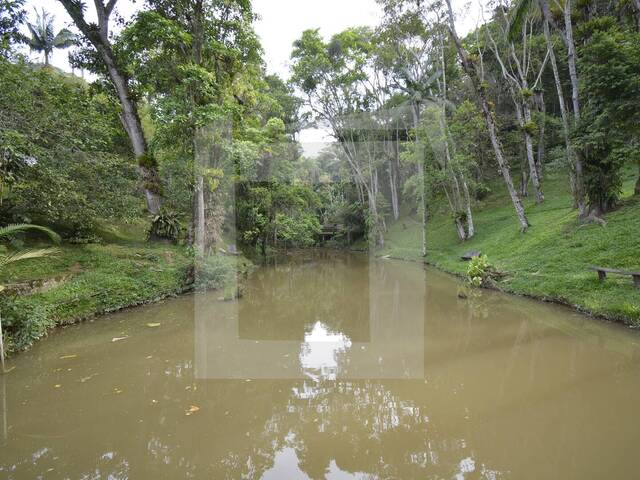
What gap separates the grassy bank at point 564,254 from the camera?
6574 mm

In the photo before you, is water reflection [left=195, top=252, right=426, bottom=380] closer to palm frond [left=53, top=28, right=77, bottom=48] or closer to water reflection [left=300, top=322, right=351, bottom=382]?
water reflection [left=300, top=322, right=351, bottom=382]

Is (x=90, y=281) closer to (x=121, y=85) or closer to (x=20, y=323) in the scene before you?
(x=20, y=323)

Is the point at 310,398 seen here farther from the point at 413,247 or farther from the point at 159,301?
the point at 413,247

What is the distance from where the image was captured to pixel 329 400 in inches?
157

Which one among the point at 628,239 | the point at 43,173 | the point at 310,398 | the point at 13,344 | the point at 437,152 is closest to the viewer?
the point at 310,398

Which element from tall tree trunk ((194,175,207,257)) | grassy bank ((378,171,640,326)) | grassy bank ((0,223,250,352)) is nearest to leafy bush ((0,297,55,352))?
grassy bank ((0,223,250,352))

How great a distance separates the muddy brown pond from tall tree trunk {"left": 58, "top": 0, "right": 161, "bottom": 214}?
17.9 feet

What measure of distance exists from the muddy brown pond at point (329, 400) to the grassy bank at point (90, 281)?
0.42 meters

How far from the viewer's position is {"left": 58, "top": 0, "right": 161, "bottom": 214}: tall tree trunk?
1045 cm

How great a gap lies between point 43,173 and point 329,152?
864 inches

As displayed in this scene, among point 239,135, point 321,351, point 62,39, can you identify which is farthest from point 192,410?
point 62,39

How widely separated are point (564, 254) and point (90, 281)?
439 inches

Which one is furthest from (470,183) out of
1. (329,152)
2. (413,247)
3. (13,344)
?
(13,344)

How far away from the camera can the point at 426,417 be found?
351cm
